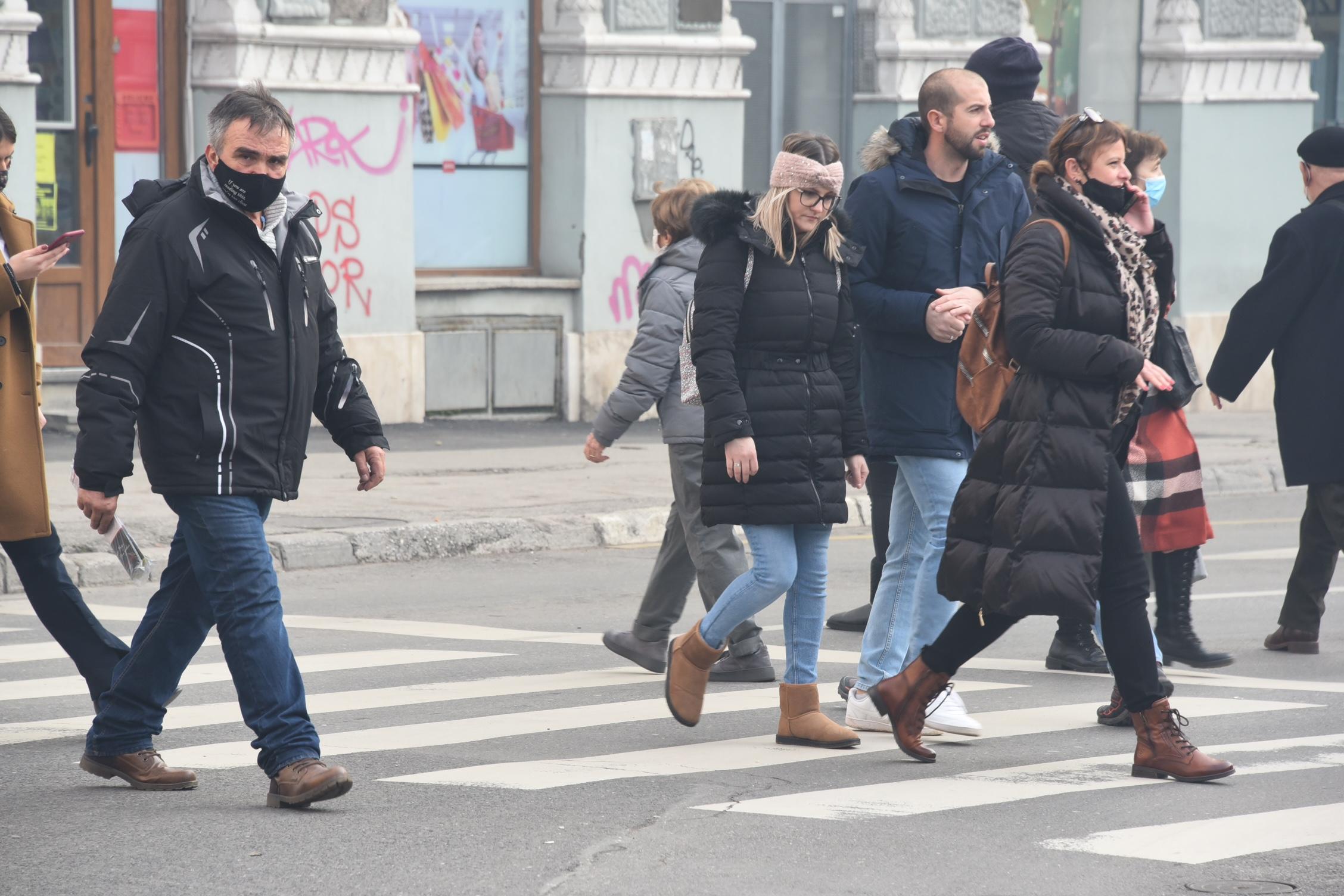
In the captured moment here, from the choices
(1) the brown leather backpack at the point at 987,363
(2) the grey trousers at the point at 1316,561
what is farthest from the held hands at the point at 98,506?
(2) the grey trousers at the point at 1316,561

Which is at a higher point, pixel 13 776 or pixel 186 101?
pixel 186 101

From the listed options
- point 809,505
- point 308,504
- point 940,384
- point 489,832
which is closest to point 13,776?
point 489,832

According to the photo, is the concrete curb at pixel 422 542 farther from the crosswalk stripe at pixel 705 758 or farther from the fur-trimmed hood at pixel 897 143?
the fur-trimmed hood at pixel 897 143

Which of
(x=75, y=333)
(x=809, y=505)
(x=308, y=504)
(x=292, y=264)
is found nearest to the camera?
(x=292, y=264)

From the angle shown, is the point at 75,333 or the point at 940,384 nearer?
the point at 940,384

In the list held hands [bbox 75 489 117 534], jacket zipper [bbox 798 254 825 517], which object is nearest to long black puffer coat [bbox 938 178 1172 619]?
jacket zipper [bbox 798 254 825 517]

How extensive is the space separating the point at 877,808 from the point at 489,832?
3.36ft

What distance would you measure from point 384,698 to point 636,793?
5.89 ft

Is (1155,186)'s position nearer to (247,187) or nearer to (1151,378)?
(1151,378)

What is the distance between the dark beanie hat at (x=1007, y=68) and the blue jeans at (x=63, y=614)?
3.82 metres

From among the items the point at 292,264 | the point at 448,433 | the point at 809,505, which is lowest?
the point at 448,433

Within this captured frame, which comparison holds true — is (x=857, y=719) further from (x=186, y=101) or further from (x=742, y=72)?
(x=742, y=72)

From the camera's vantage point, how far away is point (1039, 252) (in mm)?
6355

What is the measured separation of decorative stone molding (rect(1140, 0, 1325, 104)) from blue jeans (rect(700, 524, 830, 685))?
14.1m
